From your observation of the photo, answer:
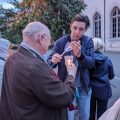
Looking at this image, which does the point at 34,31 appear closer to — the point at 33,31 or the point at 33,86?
the point at 33,31

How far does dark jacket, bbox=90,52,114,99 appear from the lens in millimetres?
3471

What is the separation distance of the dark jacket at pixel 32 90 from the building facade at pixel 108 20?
19.4 metres

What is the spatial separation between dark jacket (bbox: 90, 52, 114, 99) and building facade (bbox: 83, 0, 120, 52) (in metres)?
17.4

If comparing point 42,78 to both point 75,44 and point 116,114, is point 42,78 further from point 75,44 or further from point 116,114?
point 75,44

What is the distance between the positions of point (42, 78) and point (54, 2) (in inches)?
150

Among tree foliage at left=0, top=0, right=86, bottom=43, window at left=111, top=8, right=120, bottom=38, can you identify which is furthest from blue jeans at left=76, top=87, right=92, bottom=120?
window at left=111, top=8, right=120, bottom=38

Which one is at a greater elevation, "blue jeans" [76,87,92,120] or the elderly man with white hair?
the elderly man with white hair

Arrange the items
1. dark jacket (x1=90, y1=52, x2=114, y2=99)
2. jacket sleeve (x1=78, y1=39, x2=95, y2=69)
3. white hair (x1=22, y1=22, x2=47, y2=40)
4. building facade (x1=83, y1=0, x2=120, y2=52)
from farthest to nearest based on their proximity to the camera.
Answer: building facade (x1=83, y1=0, x2=120, y2=52) < dark jacket (x1=90, y1=52, x2=114, y2=99) < jacket sleeve (x1=78, y1=39, x2=95, y2=69) < white hair (x1=22, y1=22, x2=47, y2=40)

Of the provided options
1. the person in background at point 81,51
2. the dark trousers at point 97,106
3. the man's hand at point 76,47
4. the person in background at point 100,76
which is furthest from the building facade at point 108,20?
the man's hand at point 76,47

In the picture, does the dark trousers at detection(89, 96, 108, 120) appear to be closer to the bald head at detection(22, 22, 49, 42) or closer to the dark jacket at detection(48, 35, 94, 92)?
the dark jacket at detection(48, 35, 94, 92)

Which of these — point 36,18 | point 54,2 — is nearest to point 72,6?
point 54,2

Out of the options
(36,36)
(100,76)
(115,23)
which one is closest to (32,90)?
(36,36)

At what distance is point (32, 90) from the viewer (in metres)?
1.70

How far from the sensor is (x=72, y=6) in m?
5.49
